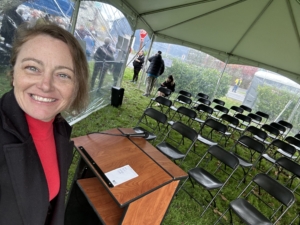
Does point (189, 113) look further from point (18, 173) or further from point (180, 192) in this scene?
point (18, 173)

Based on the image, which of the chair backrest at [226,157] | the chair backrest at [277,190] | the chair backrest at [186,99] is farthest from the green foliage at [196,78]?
the chair backrest at [277,190]

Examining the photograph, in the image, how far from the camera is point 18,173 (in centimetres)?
75

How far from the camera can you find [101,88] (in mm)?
5000

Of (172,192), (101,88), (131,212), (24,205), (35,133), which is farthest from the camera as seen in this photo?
(101,88)

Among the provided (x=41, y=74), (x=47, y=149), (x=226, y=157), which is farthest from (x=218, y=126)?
(x=41, y=74)

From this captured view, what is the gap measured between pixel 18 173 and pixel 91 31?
133 inches

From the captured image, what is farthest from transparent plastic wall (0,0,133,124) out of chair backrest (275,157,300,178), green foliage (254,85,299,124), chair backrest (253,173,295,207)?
green foliage (254,85,299,124)

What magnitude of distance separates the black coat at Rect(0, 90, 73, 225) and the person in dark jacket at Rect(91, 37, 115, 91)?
3411 mm

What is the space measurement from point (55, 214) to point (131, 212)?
64 centimetres

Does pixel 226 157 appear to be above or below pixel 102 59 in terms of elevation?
below

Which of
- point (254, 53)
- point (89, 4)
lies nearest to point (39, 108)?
point (89, 4)

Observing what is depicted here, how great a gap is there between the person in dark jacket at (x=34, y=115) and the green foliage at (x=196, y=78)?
28.2 feet

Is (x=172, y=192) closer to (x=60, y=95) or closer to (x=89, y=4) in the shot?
(x=60, y=95)

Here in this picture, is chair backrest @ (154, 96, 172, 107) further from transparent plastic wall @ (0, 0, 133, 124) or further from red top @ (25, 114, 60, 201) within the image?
red top @ (25, 114, 60, 201)
